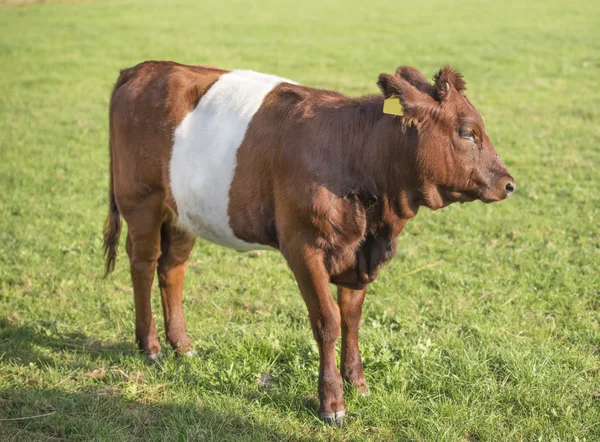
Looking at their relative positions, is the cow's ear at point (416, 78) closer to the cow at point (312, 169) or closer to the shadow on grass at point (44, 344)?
the cow at point (312, 169)

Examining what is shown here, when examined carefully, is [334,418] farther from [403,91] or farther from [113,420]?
[403,91]

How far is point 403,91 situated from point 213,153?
129cm

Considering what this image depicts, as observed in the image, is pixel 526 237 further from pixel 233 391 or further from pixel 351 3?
pixel 351 3

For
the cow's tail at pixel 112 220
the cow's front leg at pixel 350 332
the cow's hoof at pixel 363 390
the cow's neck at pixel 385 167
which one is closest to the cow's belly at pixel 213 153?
the cow's front leg at pixel 350 332

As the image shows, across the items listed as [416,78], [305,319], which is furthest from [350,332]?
[416,78]

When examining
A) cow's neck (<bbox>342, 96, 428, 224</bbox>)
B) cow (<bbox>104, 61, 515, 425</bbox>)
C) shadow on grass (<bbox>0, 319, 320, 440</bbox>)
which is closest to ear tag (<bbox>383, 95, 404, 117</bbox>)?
cow (<bbox>104, 61, 515, 425</bbox>)

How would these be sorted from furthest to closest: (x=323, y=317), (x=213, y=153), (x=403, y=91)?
(x=213, y=153) < (x=323, y=317) < (x=403, y=91)

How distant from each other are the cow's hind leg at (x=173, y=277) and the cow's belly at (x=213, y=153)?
490 mm

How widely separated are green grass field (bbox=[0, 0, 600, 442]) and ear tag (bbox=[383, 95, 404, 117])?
68.0 inches

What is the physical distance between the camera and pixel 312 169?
3.89 meters

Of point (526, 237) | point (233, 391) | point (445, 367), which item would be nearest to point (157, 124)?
point (233, 391)

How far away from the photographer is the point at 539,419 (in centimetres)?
401

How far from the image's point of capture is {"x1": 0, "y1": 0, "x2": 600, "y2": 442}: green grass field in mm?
4109

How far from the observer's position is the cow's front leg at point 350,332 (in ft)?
14.4
